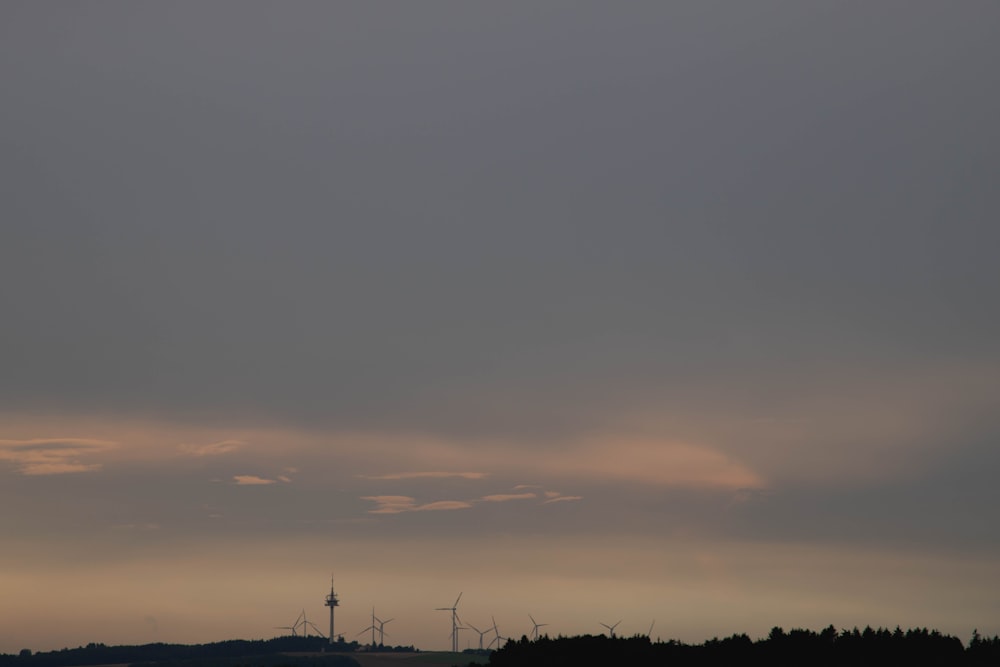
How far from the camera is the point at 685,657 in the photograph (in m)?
178

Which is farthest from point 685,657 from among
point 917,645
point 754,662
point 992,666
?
point 992,666

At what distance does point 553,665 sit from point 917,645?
50.4 meters

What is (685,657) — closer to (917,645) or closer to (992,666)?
(917,645)

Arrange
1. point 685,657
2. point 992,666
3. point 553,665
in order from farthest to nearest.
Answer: point 553,665
point 685,657
point 992,666

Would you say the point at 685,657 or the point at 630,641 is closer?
the point at 685,657

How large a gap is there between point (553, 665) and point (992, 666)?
202ft

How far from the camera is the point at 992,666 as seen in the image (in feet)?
483

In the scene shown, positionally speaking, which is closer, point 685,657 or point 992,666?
point 992,666

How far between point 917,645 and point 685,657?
3008cm

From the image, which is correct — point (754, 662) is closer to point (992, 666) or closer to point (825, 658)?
point (825, 658)

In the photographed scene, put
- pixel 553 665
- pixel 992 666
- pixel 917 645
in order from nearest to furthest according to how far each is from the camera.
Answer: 1. pixel 992 666
2. pixel 917 645
3. pixel 553 665

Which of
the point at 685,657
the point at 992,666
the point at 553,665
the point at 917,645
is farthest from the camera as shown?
the point at 553,665

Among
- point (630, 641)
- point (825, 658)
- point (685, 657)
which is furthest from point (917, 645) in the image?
point (630, 641)

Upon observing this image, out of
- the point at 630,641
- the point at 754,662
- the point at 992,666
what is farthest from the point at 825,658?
the point at 630,641
